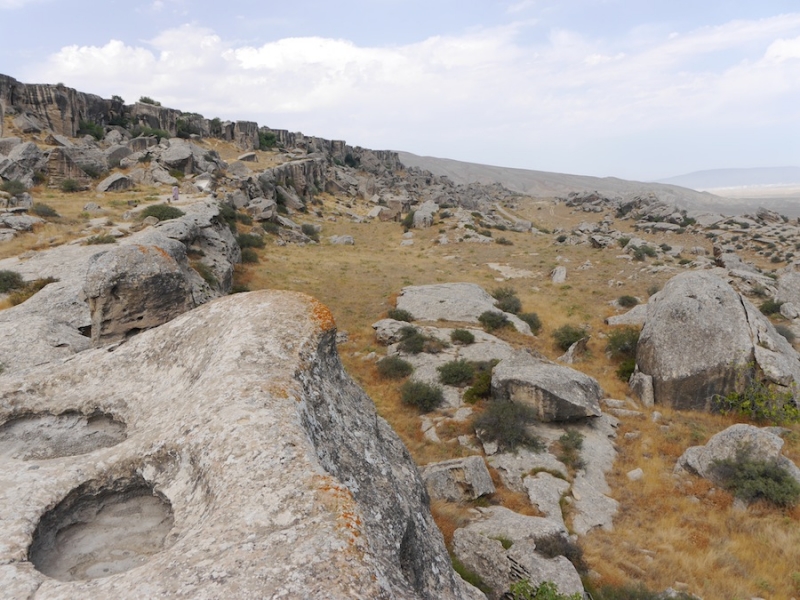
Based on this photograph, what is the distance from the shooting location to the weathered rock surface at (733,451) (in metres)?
12.7

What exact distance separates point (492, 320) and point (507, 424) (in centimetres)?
1049

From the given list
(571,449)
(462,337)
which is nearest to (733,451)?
(571,449)

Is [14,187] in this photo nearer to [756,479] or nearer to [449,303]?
[449,303]

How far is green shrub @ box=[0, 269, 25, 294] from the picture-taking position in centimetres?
1723

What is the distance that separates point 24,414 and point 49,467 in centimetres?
188

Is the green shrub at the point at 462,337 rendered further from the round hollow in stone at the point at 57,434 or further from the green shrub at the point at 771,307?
the green shrub at the point at 771,307

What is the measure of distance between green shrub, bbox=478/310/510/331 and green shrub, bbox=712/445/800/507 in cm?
1255

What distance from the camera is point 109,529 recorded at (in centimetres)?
425

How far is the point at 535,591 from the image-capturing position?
25.6 feet

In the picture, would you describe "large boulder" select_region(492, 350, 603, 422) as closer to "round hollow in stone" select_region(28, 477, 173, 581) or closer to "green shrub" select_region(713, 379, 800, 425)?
"green shrub" select_region(713, 379, 800, 425)

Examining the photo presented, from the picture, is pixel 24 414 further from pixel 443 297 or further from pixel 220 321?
pixel 443 297

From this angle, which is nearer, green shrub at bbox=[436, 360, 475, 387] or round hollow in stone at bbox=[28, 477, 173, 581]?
round hollow in stone at bbox=[28, 477, 173, 581]

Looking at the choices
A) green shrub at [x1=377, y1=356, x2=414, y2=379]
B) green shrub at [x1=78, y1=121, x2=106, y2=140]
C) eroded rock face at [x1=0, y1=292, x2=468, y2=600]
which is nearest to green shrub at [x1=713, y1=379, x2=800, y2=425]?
green shrub at [x1=377, y1=356, x2=414, y2=379]

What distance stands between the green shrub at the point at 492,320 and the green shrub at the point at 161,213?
20372mm
